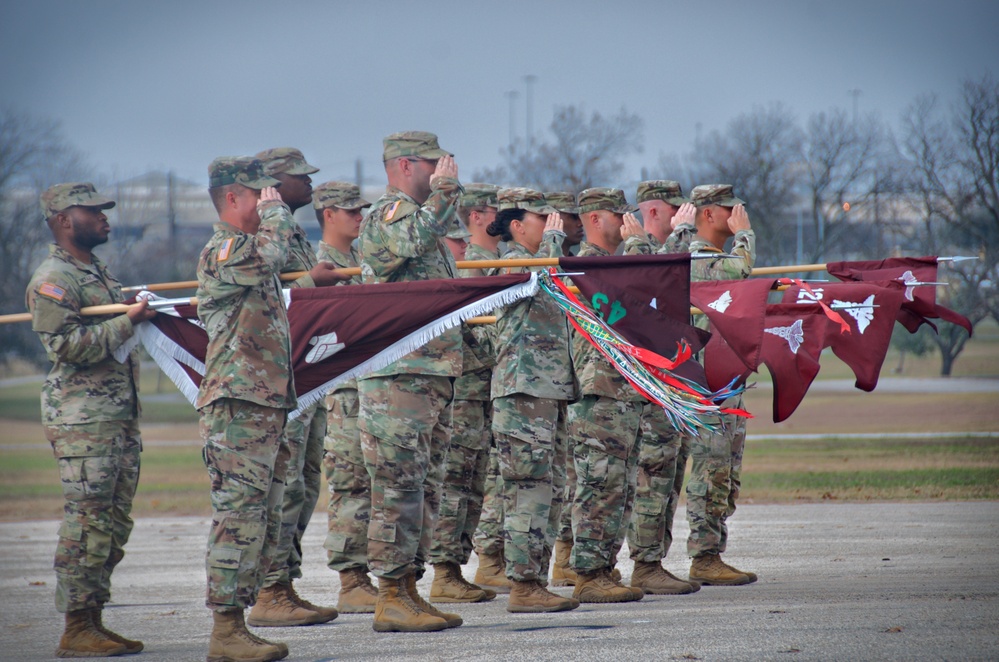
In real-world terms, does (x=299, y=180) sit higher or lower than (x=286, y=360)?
higher

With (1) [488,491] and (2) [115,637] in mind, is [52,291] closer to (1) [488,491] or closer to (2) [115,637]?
(2) [115,637]

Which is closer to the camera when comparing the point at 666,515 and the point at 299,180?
the point at 299,180

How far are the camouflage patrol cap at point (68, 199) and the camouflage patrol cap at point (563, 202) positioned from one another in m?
2.95

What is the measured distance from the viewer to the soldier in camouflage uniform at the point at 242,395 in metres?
5.88

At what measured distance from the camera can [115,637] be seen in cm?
650

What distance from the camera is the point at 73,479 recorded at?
21.9 ft

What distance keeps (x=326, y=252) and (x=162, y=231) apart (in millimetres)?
31108

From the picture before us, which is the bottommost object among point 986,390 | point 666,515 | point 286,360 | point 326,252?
point 986,390

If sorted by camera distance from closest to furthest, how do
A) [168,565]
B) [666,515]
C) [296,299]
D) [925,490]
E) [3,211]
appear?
[296,299] → [666,515] → [168,565] → [925,490] → [3,211]

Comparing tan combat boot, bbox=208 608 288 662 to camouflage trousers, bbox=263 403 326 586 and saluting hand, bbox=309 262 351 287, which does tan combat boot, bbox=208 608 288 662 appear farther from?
saluting hand, bbox=309 262 351 287

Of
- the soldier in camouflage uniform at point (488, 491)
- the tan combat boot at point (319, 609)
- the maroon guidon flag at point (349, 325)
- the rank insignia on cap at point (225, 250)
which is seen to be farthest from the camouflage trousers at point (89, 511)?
the soldier in camouflage uniform at point (488, 491)

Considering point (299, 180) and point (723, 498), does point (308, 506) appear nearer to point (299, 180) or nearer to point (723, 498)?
point (299, 180)

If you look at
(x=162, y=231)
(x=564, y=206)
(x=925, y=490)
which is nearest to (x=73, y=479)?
(x=564, y=206)

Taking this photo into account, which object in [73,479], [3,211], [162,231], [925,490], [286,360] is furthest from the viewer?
[162,231]
